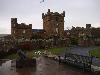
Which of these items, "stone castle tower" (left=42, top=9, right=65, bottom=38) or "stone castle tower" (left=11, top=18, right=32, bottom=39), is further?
"stone castle tower" (left=11, top=18, right=32, bottom=39)

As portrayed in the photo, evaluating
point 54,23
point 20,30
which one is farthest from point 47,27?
point 20,30

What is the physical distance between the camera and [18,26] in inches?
2653

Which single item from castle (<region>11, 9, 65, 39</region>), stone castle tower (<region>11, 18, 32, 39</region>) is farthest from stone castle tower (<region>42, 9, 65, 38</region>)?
stone castle tower (<region>11, 18, 32, 39</region>)

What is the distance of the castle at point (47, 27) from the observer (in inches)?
2416

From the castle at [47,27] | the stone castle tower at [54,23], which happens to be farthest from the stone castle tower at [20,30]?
the stone castle tower at [54,23]

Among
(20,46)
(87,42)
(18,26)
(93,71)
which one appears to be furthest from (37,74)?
(18,26)

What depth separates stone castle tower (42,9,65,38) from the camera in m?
61.3

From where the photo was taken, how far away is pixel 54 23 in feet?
203

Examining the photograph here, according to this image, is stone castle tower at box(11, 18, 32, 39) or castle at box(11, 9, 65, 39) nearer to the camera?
castle at box(11, 9, 65, 39)

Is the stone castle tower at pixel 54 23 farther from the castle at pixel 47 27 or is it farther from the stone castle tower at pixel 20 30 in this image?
the stone castle tower at pixel 20 30

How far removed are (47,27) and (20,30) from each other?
1016cm

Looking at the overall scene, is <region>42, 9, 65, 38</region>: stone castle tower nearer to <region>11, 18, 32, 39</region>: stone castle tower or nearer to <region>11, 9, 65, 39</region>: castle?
<region>11, 9, 65, 39</region>: castle

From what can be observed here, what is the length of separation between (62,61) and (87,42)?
24861 millimetres

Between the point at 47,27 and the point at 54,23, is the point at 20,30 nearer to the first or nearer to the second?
the point at 47,27
